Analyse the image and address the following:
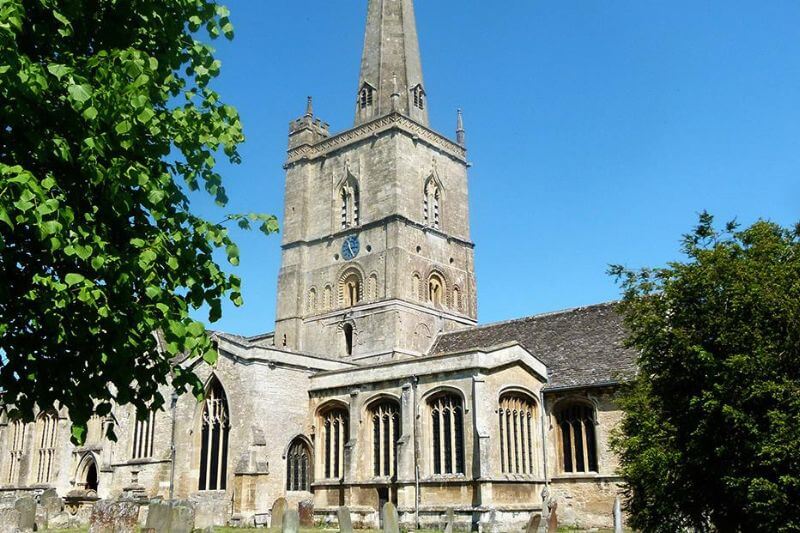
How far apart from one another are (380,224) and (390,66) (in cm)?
1006

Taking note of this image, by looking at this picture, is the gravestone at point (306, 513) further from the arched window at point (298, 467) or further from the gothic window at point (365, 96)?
the gothic window at point (365, 96)

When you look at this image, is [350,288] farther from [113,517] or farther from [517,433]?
[113,517]

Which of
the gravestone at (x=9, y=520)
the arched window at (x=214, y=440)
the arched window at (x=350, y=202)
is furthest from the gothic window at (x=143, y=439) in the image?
the gravestone at (x=9, y=520)

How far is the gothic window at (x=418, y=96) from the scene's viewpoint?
146 ft

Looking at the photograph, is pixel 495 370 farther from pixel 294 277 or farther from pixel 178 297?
pixel 178 297

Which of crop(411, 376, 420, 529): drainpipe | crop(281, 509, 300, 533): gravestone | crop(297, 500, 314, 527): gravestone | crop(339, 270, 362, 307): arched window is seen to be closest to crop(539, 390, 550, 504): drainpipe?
crop(411, 376, 420, 529): drainpipe

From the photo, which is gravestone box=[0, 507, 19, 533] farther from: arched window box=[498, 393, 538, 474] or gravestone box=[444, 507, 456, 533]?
arched window box=[498, 393, 538, 474]

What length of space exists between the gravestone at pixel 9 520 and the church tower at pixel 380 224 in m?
20.2

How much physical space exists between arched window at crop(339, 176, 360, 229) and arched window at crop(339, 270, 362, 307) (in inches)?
111

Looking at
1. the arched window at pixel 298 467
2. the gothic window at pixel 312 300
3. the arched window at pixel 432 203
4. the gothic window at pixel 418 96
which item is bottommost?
the arched window at pixel 298 467

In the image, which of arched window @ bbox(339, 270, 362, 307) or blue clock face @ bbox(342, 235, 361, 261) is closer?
arched window @ bbox(339, 270, 362, 307)

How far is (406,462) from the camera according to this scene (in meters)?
28.8

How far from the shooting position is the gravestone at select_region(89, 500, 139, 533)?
61.3ft

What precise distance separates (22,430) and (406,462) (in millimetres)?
25233
